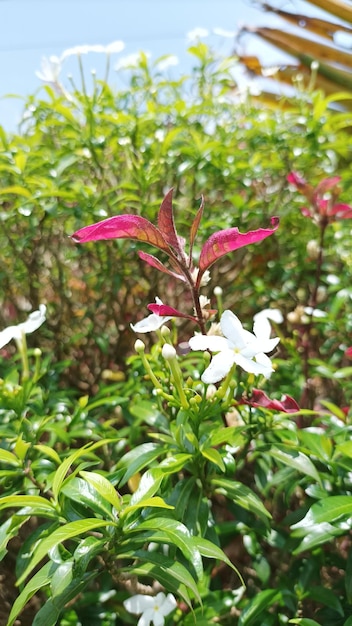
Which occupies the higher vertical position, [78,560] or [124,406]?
[78,560]

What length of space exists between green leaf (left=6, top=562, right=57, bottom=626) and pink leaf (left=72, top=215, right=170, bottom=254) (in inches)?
18.1

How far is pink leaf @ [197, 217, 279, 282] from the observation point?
2.58 ft

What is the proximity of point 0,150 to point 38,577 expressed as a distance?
1.18 meters

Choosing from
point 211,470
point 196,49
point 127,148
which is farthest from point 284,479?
point 196,49

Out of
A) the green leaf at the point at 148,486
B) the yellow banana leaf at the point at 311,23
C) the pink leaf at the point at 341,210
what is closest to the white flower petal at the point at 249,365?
the green leaf at the point at 148,486

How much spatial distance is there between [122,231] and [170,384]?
1.13 feet

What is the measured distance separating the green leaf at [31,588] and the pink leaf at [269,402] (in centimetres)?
39

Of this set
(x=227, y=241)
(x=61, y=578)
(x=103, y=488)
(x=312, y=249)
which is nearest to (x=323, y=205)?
(x=312, y=249)

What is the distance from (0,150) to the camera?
5.08 ft

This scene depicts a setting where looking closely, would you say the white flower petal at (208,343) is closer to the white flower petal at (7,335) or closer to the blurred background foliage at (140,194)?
the white flower petal at (7,335)

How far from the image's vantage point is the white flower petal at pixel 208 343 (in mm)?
813

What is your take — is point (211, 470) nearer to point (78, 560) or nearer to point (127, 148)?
point (78, 560)

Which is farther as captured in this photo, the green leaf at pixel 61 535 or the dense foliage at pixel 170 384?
the dense foliage at pixel 170 384

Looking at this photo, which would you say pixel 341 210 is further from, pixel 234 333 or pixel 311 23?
pixel 311 23
